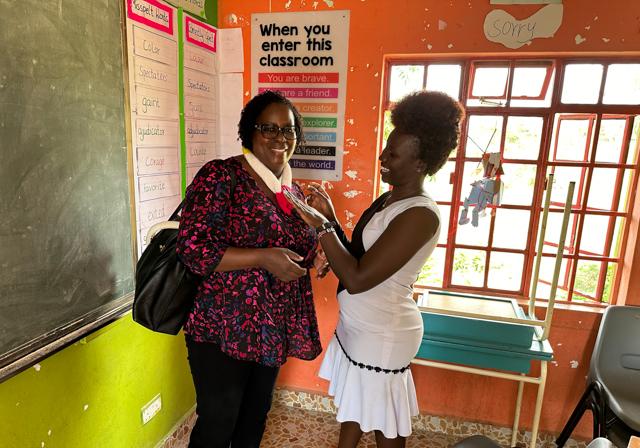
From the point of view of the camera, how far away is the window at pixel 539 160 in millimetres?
1983

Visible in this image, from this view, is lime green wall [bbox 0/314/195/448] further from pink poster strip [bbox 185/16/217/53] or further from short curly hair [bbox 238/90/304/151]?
pink poster strip [bbox 185/16/217/53]

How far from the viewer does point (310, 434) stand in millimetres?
2258

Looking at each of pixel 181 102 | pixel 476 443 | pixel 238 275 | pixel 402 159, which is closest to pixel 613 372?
pixel 476 443

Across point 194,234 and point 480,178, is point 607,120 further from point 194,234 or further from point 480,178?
point 194,234

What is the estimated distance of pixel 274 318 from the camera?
51.8 inches

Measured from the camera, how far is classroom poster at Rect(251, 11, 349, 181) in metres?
2.03

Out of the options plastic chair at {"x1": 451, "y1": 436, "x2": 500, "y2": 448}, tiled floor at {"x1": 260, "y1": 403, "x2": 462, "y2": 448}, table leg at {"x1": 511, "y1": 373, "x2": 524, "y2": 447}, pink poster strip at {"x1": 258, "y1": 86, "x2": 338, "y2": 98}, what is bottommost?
tiled floor at {"x1": 260, "y1": 403, "x2": 462, "y2": 448}

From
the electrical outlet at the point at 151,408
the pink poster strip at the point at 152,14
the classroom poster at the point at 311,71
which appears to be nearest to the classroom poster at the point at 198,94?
the pink poster strip at the point at 152,14

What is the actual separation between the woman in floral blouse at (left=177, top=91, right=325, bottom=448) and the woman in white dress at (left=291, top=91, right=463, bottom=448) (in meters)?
0.14

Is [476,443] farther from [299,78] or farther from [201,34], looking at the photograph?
[201,34]

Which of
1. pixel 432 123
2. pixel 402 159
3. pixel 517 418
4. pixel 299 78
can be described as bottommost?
pixel 517 418

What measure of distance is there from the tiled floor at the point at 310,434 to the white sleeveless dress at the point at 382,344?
862mm

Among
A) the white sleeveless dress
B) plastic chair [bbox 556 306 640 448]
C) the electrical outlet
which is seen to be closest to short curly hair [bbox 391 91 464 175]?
the white sleeveless dress

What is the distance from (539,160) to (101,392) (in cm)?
222
